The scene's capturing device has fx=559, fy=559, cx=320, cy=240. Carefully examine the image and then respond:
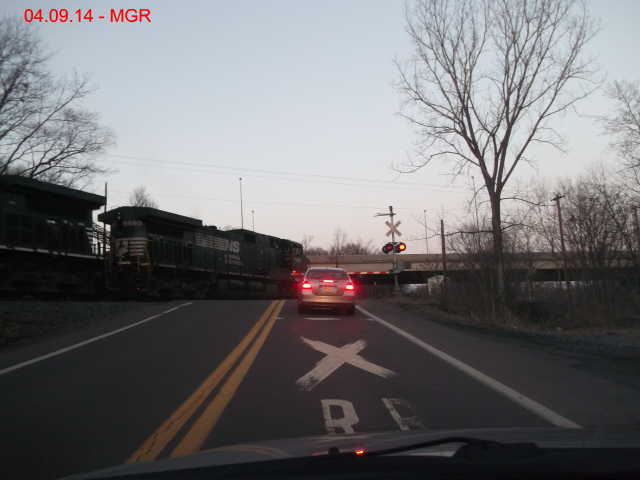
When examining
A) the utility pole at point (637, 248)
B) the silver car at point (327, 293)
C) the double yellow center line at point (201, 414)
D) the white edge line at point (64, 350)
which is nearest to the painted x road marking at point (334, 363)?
the double yellow center line at point (201, 414)

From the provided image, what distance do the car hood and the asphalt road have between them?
1535 mm

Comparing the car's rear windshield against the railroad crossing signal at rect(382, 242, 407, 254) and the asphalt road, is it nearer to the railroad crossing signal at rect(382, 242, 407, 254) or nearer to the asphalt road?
the asphalt road

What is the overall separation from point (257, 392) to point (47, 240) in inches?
642

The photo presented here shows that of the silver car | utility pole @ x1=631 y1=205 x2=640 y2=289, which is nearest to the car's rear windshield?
the silver car

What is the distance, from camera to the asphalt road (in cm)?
533

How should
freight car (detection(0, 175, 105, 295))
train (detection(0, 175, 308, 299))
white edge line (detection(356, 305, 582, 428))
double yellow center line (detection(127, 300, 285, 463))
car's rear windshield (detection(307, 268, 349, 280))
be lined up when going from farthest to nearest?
train (detection(0, 175, 308, 299)) → freight car (detection(0, 175, 105, 295)) → car's rear windshield (detection(307, 268, 349, 280)) → white edge line (detection(356, 305, 582, 428)) → double yellow center line (detection(127, 300, 285, 463))

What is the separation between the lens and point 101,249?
2350cm

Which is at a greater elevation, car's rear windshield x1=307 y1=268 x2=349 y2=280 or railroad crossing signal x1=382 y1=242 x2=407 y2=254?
railroad crossing signal x1=382 y1=242 x2=407 y2=254

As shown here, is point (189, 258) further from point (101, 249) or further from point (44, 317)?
point (44, 317)

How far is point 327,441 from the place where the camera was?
375 centimetres

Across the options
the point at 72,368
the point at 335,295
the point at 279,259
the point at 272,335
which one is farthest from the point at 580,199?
the point at 72,368

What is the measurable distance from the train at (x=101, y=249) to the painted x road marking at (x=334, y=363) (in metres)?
13.0

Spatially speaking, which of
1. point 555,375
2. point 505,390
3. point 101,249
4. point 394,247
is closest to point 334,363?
point 505,390

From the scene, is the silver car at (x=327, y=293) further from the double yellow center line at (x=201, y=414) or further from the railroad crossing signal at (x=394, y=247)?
the railroad crossing signal at (x=394, y=247)
